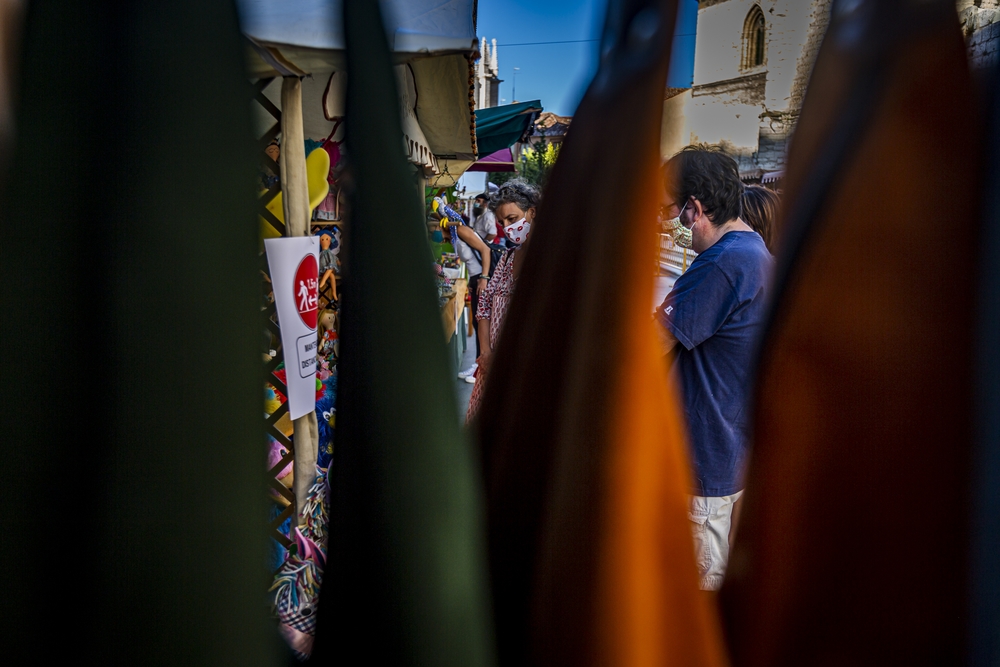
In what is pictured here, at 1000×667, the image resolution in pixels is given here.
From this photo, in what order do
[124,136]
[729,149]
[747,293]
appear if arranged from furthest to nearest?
[747,293] < [729,149] < [124,136]

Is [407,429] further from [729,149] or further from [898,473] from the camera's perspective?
[729,149]

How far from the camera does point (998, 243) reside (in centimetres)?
28

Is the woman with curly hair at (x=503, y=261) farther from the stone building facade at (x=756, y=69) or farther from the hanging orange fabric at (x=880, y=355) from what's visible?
the hanging orange fabric at (x=880, y=355)

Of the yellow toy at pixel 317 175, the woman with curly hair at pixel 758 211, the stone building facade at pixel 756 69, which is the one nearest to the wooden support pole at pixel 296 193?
the yellow toy at pixel 317 175

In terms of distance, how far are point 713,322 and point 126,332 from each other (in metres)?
1.50

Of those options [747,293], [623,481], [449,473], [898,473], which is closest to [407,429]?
[449,473]

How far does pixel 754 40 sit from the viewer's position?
0.61m

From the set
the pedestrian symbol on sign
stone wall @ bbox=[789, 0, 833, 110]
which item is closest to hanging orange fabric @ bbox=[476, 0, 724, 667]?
stone wall @ bbox=[789, 0, 833, 110]

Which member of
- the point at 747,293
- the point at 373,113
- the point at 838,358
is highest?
the point at 373,113

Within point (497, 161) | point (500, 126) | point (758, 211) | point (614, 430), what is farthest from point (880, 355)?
point (497, 161)

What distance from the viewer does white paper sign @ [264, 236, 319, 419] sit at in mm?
1511

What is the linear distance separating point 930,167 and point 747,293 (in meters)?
1.32

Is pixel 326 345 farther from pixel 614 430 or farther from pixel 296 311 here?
pixel 614 430

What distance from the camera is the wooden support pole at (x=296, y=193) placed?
168cm
